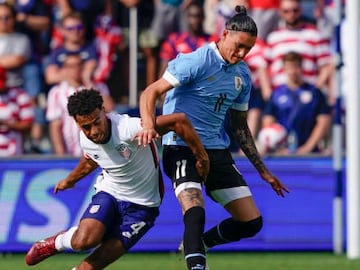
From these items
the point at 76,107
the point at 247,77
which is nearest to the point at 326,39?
the point at 247,77

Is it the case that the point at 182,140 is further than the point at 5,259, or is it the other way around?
the point at 5,259

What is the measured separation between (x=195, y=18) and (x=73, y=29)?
1.57 meters

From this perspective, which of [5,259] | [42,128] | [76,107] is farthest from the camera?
[42,128]

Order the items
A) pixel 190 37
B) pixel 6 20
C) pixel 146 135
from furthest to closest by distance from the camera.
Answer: pixel 6 20, pixel 190 37, pixel 146 135

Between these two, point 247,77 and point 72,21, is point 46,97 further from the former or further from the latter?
point 247,77

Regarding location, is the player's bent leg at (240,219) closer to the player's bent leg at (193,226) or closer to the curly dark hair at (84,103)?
the player's bent leg at (193,226)

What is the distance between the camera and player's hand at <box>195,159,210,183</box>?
380 inches

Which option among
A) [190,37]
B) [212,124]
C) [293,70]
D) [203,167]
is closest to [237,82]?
[212,124]

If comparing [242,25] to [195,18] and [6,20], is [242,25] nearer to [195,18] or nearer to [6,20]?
[195,18]

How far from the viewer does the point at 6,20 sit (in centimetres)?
1545

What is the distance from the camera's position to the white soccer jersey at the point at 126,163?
377 inches

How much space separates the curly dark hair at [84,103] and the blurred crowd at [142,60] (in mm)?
5612

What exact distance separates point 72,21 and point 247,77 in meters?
5.84

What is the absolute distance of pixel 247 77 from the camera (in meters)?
10.1
